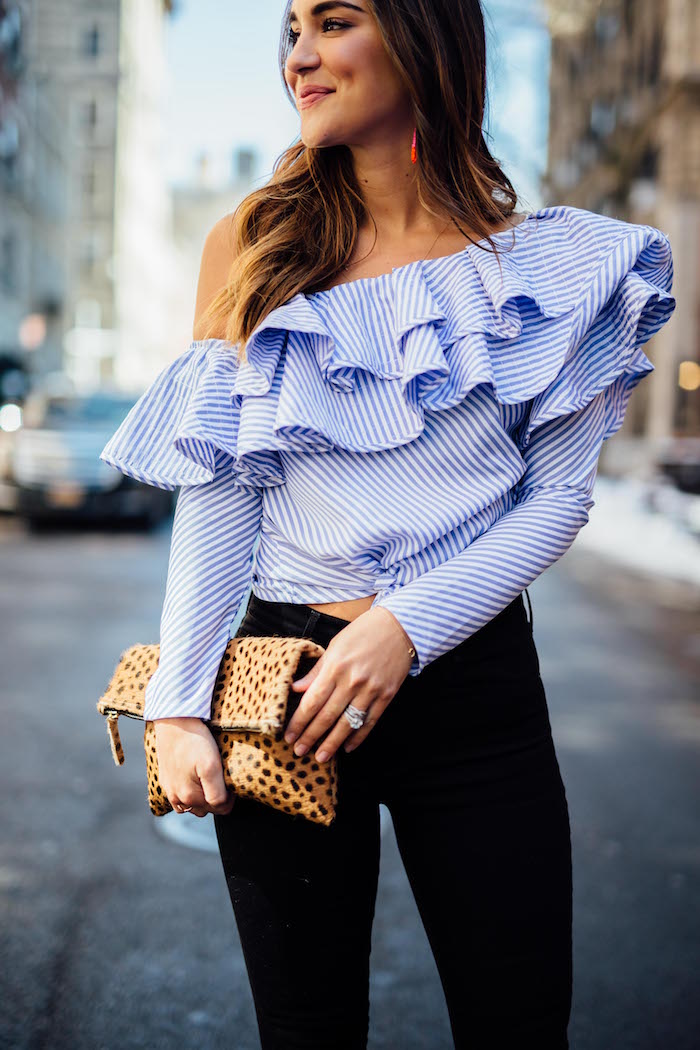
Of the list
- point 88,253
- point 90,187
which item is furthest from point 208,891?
point 90,187

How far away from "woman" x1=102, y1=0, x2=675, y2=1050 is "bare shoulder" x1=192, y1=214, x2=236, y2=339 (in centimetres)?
2

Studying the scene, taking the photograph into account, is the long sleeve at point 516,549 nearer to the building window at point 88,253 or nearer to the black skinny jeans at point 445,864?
the black skinny jeans at point 445,864

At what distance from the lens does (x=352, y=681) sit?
4.74ft

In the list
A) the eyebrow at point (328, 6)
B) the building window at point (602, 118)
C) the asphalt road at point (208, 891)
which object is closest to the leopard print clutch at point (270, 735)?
the eyebrow at point (328, 6)

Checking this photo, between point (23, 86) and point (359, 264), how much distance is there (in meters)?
37.1

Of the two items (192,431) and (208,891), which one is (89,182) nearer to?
(208,891)

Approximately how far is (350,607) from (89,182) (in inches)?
2434

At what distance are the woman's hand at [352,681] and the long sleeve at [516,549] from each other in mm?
26

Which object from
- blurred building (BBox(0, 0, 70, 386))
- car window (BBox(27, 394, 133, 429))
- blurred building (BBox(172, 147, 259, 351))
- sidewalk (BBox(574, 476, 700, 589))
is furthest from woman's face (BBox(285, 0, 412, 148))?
blurred building (BBox(172, 147, 259, 351))

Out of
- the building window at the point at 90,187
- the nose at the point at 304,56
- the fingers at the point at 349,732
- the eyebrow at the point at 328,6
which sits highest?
the eyebrow at the point at 328,6

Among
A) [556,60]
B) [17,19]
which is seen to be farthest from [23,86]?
[556,60]

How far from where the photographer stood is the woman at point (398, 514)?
1527 mm

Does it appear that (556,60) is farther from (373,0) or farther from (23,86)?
(373,0)

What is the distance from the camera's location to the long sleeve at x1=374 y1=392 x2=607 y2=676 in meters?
1.48
